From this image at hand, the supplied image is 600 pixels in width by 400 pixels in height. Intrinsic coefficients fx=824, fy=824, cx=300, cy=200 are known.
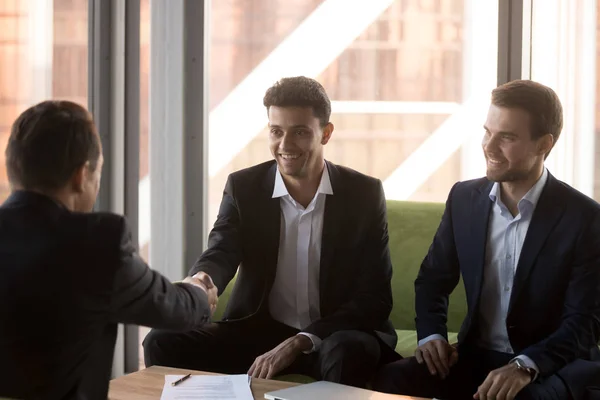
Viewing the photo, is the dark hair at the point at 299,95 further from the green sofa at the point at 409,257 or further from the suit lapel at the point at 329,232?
the green sofa at the point at 409,257

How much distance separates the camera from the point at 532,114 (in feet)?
8.63

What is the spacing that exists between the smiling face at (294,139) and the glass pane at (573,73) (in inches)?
50.0

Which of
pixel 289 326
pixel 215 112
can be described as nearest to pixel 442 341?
pixel 289 326

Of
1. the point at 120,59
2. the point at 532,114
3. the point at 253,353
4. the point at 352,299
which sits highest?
the point at 120,59

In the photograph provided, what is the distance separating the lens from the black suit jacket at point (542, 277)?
243 cm

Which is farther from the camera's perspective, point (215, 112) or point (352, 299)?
point (215, 112)

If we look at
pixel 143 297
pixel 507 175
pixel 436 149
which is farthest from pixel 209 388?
pixel 436 149

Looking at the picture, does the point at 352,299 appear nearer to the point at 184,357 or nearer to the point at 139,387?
the point at 184,357

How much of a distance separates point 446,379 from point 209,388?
2.73 ft

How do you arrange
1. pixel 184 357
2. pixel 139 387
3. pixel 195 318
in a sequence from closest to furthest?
pixel 195 318
pixel 139 387
pixel 184 357

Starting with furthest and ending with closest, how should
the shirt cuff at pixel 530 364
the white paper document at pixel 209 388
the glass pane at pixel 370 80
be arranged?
1. the glass pane at pixel 370 80
2. the shirt cuff at pixel 530 364
3. the white paper document at pixel 209 388

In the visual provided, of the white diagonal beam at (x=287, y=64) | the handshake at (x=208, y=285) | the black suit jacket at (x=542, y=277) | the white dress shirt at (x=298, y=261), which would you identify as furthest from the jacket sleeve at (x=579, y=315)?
the white diagonal beam at (x=287, y=64)

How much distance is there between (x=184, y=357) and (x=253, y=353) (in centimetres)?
25

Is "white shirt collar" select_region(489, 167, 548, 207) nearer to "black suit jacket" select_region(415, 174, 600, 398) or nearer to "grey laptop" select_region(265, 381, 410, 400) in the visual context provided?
"black suit jacket" select_region(415, 174, 600, 398)
